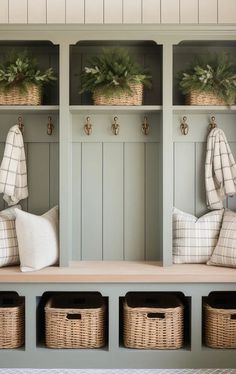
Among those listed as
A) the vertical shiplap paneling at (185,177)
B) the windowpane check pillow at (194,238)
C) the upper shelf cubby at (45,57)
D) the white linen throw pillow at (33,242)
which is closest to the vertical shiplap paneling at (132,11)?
the upper shelf cubby at (45,57)

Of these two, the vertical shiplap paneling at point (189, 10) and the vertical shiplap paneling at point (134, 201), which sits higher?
the vertical shiplap paneling at point (189, 10)

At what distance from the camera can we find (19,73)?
2871 millimetres

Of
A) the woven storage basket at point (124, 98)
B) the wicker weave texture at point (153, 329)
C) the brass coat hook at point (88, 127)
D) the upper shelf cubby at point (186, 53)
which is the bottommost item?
the wicker weave texture at point (153, 329)

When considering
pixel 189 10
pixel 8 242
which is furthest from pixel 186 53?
pixel 8 242

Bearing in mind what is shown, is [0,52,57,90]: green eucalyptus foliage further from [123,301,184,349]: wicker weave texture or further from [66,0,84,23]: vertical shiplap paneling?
[123,301,184,349]: wicker weave texture

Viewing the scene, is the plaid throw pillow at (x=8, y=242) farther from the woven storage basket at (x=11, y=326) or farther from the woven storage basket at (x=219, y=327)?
the woven storage basket at (x=219, y=327)

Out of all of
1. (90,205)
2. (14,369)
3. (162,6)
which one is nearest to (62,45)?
(162,6)

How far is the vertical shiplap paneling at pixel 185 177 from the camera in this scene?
3219 mm

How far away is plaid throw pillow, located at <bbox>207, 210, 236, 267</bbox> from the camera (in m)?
2.86

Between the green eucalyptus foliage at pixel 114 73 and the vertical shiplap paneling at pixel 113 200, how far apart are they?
0.46 m

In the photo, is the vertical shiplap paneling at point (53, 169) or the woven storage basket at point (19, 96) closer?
the woven storage basket at point (19, 96)

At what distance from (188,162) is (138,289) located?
99 centimetres

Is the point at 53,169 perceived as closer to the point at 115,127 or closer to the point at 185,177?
the point at 115,127

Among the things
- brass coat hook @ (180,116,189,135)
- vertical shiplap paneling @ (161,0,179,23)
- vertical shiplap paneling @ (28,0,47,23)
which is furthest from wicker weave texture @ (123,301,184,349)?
vertical shiplap paneling @ (28,0,47,23)
